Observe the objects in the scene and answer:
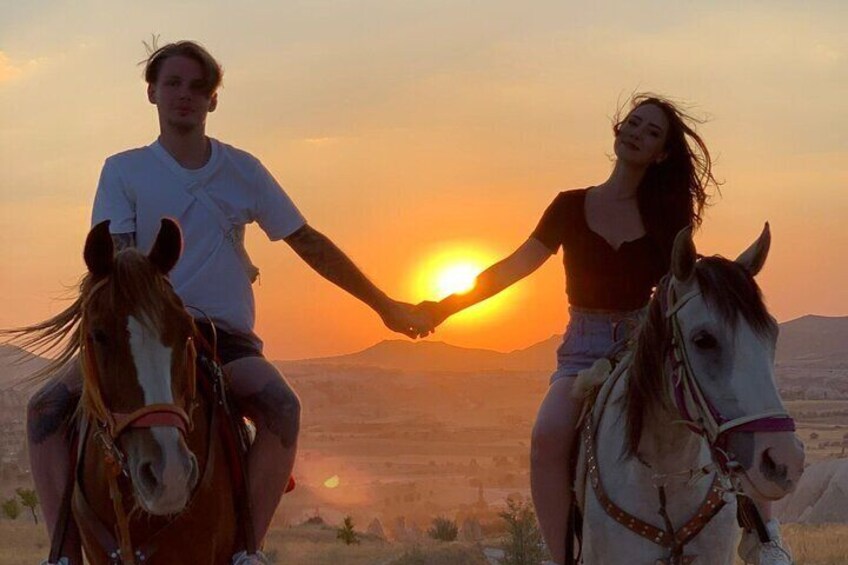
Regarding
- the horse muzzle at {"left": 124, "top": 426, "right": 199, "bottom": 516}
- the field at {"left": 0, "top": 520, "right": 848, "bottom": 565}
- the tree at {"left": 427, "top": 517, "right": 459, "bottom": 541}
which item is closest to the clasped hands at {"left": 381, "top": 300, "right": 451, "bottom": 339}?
the horse muzzle at {"left": 124, "top": 426, "right": 199, "bottom": 516}

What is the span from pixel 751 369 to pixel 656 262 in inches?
78.5

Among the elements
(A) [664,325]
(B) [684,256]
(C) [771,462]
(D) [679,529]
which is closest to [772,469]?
(C) [771,462]

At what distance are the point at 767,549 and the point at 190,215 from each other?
3.59m

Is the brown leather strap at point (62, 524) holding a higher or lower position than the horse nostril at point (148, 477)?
lower

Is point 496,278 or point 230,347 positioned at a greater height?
point 496,278

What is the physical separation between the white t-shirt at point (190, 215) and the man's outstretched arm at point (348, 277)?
724 millimetres

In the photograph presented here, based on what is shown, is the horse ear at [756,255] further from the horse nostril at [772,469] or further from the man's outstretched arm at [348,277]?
the man's outstretched arm at [348,277]

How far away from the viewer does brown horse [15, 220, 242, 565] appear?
507 cm

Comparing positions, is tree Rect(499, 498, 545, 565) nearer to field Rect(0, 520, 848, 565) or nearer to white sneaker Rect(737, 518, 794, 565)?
field Rect(0, 520, 848, 565)

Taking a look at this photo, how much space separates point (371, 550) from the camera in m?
37.0

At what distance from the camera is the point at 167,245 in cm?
569

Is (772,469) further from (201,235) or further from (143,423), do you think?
(201,235)

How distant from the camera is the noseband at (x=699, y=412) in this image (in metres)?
5.07

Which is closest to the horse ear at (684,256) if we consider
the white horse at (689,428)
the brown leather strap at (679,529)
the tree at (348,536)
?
the white horse at (689,428)
